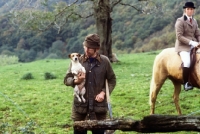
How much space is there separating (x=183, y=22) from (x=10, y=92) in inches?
310

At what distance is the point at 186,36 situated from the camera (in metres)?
8.73

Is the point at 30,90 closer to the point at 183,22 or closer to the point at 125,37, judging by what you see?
the point at 183,22

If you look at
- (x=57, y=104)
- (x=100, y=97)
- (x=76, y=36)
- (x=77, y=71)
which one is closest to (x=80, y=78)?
(x=77, y=71)

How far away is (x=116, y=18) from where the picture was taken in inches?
2960

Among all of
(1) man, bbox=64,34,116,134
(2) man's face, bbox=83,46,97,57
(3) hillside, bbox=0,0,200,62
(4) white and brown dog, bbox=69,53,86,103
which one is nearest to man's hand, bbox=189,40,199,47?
(1) man, bbox=64,34,116,134

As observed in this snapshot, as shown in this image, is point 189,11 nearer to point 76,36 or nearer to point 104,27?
point 104,27

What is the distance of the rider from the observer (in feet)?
27.6

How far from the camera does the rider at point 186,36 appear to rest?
8.40 meters

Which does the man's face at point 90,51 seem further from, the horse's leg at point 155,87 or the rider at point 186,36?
the horse's leg at point 155,87

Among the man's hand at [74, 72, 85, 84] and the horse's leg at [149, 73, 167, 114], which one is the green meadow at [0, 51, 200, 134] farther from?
the man's hand at [74, 72, 85, 84]

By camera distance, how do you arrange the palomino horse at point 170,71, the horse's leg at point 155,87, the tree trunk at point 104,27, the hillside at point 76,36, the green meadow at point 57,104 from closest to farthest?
the palomino horse at point 170,71, the green meadow at point 57,104, the horse's leg at point 155,87, the tree trunk at point 104,27, the hillside at point 76,36

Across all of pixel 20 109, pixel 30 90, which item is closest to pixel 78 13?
pixel 30 90

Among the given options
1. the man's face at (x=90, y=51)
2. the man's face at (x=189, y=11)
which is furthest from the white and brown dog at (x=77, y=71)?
the man's face at (x=189, y=11)

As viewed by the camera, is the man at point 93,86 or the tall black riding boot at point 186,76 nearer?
the man at point 93,86
